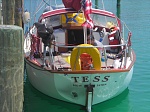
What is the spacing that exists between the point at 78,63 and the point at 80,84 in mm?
531

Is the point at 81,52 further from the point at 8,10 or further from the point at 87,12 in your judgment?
the point at 8,10

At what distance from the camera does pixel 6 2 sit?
8945mm

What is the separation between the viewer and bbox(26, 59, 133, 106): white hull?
8008 millimetres

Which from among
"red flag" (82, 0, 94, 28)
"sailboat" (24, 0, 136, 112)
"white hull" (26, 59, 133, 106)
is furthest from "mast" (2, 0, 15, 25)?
"red flag" (82, 0, 94, 28)

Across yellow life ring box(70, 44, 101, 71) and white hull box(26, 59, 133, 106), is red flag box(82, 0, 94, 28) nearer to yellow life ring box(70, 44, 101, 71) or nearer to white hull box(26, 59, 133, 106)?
yellow life ring box(70, 44, 101, 71)

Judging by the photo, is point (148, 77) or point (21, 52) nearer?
point (21, 52)

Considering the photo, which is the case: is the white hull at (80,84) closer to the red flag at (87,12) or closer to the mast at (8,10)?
the mast at (8,10)

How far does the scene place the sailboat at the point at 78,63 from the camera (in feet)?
26.3

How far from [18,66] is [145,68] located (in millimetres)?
8463

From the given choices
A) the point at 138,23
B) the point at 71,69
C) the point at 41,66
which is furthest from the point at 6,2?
the point at 138,23

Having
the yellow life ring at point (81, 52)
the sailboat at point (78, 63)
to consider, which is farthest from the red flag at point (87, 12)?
the yellow life ring at point (81, 52)

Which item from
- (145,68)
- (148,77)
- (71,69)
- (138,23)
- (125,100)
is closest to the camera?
(71,69)

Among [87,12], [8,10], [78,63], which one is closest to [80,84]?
[78,63]

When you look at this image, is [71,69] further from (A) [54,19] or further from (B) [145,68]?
(B) [145,68]
